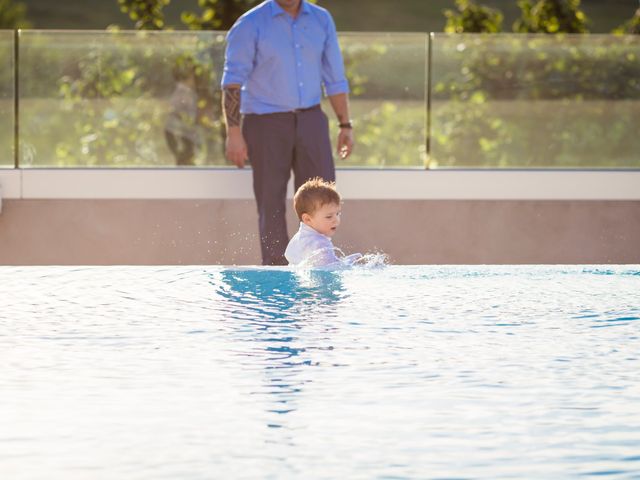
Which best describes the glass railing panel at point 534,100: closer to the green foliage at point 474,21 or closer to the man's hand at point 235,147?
the man's hand at point 235,147

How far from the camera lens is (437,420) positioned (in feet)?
10.3

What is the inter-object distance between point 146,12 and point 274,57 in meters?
4.88

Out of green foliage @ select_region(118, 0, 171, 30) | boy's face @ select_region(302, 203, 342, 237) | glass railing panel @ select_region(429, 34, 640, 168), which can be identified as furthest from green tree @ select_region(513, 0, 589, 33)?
boy's face @ select_region(302, 203, 342, 237)

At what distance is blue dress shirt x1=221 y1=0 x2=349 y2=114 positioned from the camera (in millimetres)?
7102

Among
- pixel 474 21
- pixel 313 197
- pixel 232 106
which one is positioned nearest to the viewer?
pixel 313 197

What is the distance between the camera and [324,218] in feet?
19.8

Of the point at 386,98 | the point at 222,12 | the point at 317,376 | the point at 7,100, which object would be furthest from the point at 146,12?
the point at 317,376

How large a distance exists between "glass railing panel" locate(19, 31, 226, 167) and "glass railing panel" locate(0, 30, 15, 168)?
6cm

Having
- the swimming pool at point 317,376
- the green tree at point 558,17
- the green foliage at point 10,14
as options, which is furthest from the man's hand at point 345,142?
the green foliage at point 10,14

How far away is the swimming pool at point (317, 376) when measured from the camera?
285cm

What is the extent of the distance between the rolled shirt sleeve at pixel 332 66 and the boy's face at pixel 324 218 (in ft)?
4.43

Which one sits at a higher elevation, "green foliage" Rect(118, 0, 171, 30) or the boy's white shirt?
"green foliage" Rect(118, 0, 171, 30)

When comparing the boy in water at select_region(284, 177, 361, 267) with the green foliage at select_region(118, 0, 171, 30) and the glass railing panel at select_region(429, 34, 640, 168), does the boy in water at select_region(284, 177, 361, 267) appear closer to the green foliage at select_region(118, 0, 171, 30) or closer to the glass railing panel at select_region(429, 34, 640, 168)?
the glass railing panel at select_region(429, 34, 640, 168)

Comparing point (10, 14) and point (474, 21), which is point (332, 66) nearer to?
point (474, 21)
